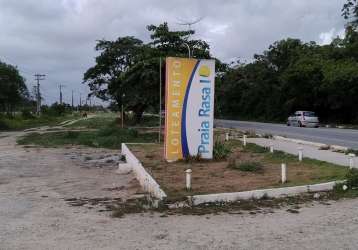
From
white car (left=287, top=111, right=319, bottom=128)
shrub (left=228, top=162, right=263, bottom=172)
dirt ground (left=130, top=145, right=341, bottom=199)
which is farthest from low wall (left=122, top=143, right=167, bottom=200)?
white car (left=287, top=111, right=319, bottom=128)

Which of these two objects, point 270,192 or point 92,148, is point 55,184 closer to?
point 270,192

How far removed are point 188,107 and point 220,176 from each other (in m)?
3.79

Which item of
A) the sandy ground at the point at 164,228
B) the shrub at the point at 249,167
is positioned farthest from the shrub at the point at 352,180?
the shrub at the point at 249,167

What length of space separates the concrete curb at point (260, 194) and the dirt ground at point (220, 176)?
0.54 metres

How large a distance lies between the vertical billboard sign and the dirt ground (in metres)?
0.57

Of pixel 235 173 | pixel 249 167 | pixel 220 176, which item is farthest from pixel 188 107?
pixel 220 176

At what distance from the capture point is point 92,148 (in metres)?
29.4

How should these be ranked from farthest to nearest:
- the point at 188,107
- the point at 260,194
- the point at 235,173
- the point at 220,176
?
the point at 188,107, the point at 235,173, the point at 220,176, the point at 260,194

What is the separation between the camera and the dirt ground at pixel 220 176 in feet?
38.1

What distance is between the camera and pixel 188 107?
16859mm

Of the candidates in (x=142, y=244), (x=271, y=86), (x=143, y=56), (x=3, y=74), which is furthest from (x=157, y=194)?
(x=271, y=86)

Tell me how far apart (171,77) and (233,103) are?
72.4 meters

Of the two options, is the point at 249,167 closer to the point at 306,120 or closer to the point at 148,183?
the point at 148,183

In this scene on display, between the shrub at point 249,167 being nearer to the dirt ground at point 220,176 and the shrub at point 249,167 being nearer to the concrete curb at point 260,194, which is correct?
the dirt ground at point 220,176
